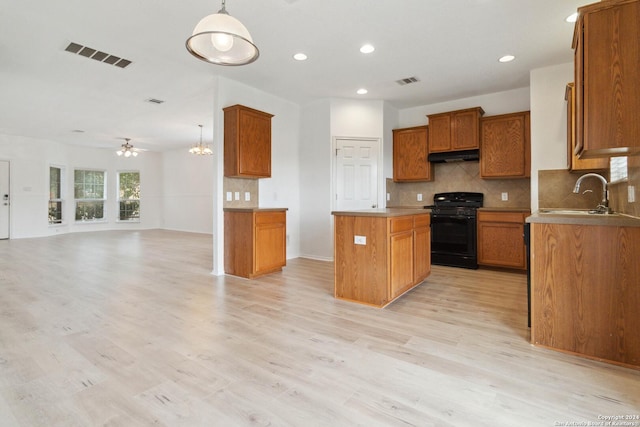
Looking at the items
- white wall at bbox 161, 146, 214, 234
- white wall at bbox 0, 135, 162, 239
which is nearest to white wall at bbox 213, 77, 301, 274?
white wall at bbox 161, 146, 214, 234

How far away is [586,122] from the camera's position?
1.92m

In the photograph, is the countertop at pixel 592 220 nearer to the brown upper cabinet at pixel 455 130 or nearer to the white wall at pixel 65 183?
the brown upper cabinet at pixel 455 130

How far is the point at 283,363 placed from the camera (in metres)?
1.98

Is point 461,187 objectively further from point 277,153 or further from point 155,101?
point 155,101

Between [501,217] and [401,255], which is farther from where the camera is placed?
[501,217]

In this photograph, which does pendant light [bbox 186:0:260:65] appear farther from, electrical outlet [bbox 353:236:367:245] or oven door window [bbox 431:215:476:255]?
oven door window [bbox 431:215:476:255]

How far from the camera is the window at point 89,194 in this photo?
Result: 9.97m

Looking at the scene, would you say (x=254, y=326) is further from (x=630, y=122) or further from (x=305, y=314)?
(x=630, y=122)

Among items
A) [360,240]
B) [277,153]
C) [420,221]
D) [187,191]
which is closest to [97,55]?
[277,153]

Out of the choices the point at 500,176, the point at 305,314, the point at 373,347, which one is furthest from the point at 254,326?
the point at 500,176

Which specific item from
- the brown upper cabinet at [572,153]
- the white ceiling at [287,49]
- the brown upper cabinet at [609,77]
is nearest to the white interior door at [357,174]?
the white ceiling at [287,49]

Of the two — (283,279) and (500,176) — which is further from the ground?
(500,176)

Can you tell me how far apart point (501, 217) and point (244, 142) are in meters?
3.87

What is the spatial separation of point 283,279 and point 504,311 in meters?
2.53
